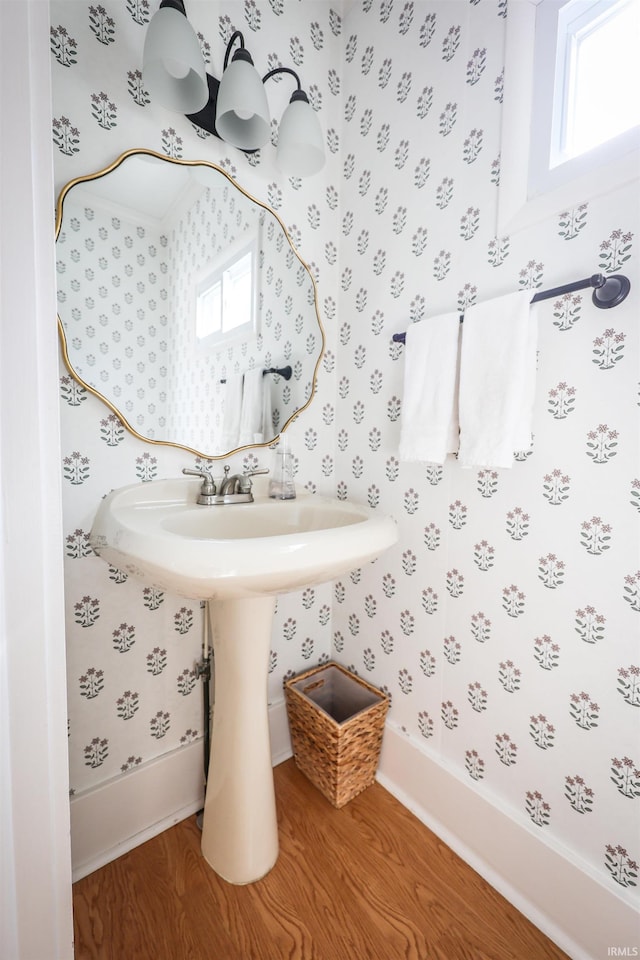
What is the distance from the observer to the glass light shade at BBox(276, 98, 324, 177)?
104cm

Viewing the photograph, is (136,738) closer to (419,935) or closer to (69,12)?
(419,935)

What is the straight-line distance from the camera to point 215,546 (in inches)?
24.8

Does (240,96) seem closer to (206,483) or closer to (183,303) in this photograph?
(183,303)

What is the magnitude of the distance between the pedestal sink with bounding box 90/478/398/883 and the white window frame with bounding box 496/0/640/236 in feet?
2.37

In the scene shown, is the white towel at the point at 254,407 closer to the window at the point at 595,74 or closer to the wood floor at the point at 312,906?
the window at the point at 595,74

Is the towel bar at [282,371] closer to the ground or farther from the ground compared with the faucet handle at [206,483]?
farther from the ground

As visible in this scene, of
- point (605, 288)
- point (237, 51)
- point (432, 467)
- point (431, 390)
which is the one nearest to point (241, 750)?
point (432, 467)

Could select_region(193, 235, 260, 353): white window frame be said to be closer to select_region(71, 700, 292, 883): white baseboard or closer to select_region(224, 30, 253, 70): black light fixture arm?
select_region(224, 30, 253, 70): black light fixture arm

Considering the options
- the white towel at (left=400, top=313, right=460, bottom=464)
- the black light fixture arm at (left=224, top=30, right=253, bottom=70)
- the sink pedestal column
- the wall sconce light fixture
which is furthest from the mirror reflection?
the sink pedestal column

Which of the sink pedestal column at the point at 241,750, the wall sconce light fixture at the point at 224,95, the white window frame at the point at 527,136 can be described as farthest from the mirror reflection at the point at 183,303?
the white window frame at the point at 527,136

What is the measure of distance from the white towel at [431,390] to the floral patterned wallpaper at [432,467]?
0.30 ft

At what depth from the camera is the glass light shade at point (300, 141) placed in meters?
1.04

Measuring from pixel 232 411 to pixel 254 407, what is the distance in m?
0.07

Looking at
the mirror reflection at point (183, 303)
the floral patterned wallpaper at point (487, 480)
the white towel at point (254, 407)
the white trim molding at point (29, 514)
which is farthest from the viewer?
the white towel at point (254, 407)
